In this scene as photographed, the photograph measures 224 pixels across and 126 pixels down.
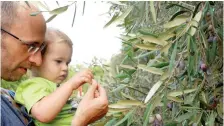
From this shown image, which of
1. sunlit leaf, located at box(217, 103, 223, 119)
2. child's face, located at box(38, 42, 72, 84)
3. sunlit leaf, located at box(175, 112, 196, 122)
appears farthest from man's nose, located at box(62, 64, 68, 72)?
sunlit leaf, located at box(217, 103, 223, 119)

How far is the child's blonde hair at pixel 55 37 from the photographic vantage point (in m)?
1.52

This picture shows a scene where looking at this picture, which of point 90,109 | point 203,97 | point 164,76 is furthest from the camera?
point 203,97

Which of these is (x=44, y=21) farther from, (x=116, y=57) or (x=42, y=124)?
(x=116, y=57)

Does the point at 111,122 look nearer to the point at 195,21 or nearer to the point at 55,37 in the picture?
the point at 55,37

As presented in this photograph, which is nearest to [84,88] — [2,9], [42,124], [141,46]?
[42,124]

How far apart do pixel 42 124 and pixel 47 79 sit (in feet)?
0.70

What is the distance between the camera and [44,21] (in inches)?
49.0

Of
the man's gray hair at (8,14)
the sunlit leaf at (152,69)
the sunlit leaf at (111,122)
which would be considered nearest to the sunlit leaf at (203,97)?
the sunlit leaf at (152,69)

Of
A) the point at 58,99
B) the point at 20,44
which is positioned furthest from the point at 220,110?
the point at 20,44

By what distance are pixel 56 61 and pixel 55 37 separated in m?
0.09

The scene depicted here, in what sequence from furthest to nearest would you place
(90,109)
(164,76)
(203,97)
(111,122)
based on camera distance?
(111,122) → (203,97) → (164,76) → (90,109)

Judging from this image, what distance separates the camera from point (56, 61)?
1.52 meters

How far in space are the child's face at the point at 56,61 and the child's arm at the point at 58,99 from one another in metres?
0.21

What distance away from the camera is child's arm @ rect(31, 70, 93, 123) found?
49.0 inches
